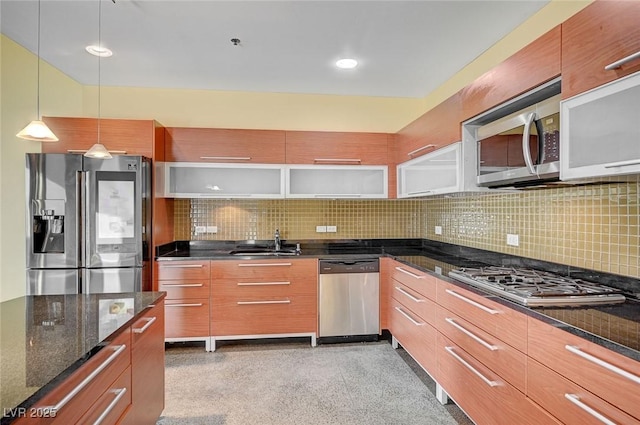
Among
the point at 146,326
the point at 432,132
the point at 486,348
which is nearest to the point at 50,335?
the point at 146,326

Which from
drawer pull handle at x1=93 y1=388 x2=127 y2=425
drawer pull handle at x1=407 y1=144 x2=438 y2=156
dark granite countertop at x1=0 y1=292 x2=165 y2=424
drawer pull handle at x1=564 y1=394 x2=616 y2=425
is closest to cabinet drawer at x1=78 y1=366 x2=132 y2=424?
drawer pull handle at x1=93 y1=388 x2=127 y2=425

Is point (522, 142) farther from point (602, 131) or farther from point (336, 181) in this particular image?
point (336, 181)

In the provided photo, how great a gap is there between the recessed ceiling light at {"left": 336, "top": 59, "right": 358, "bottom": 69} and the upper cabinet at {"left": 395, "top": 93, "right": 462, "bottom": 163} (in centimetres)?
76

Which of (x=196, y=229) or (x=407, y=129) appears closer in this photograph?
(x=407, y=129)

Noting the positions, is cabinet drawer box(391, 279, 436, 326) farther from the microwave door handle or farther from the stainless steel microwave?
the microwave door handle

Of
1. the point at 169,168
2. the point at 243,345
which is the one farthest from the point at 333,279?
the point at 169,168

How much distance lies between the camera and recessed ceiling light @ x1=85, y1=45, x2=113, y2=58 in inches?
109

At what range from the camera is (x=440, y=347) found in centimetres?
230

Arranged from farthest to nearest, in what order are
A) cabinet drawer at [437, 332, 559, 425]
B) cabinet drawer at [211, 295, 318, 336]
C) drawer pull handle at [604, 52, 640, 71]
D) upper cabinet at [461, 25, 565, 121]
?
cabinet drawer at [211, 295, 318, 336] < upper cabinet at [461, 25, 565, 121] < cabinet drawer at [437, 332, 559, 425] < drawer pull handle at [604, 52, 640, 71]

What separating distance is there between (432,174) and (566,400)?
72.8 inches

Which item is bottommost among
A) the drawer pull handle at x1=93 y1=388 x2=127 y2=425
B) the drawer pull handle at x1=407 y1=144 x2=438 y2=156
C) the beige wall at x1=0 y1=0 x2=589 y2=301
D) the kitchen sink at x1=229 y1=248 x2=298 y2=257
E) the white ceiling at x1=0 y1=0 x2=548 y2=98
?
the drawer pull handle at x1=93 y1=388 x2=127 y2=425

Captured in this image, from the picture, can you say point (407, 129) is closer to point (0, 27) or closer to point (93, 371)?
point (93, 371)

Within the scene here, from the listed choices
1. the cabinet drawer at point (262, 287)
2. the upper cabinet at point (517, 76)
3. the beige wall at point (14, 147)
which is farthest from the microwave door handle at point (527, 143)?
the beige wall at point (14, 147)

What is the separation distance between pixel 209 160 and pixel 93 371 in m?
2.57
